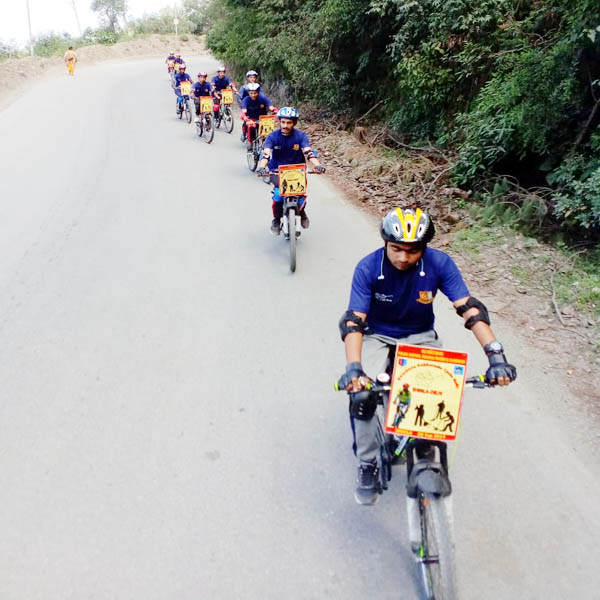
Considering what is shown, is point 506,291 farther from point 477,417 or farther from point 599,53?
point 599,53

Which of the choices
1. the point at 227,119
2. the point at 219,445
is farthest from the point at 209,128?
the point at 219,445

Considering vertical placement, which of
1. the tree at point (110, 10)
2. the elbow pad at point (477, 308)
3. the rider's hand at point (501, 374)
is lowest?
the rider's hand at point (501, 374)

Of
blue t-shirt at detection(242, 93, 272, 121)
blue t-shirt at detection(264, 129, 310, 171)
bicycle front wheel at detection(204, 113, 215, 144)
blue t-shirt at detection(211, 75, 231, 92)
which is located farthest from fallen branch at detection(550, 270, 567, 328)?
Result: blue t-shirt at detection(211, 75, 231, 92)

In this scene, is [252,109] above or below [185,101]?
above

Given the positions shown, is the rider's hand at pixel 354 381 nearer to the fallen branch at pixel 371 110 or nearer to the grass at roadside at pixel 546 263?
the grass at roadside at pixel 546 263

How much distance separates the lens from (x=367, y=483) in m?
3.36

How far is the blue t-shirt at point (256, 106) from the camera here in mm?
11898

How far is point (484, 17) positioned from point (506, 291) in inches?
216

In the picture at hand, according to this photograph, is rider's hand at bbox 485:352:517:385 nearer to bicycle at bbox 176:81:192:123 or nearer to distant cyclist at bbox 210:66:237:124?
distant cyclist at bbox 210:66:237:124

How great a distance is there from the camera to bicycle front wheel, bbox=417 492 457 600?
2.57 metres

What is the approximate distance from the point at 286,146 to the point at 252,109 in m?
4.71

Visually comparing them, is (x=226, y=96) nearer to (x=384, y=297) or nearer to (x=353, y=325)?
(x=384, y=297)

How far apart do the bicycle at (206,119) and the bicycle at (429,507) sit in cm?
1257

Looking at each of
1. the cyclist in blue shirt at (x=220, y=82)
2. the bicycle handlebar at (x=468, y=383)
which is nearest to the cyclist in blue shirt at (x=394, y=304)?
the bicycle handlebar at (x=468, y=383)
